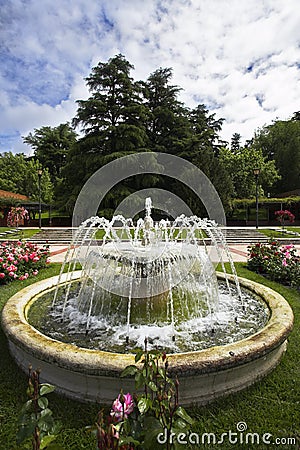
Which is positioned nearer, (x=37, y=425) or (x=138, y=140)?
(x=37, y=425)

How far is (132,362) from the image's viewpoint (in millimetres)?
2391

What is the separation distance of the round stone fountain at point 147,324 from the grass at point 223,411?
Result: 0.09 m

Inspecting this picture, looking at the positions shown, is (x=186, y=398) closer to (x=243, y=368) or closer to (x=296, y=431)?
(x=243, y=368)

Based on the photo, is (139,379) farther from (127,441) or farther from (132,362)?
(132,362)

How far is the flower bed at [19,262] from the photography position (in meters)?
6.59

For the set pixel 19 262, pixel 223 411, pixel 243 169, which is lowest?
pixel 223 411

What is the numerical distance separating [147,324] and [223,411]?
1584mm

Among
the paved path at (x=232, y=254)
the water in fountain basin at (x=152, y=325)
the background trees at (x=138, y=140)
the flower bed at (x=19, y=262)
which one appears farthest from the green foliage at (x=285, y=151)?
the water in fountain basin at (x=152, y=325)

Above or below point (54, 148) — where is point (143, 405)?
below

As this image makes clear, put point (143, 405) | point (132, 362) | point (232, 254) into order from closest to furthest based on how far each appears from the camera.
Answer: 1. point (143, 405)
2. point (132, 362)
3. point (232, 254)

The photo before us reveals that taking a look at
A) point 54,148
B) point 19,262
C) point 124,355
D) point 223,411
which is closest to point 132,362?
point 124,355

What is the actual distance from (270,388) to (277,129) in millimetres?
46128

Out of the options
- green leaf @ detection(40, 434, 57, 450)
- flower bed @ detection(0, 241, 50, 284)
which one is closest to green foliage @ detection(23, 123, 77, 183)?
flower bed @ detection(0, 241, 50, 284)

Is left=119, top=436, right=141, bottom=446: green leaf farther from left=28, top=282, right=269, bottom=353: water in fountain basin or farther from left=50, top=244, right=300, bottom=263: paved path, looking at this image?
left=50, top=244, right=300, bottom=263: paved path
